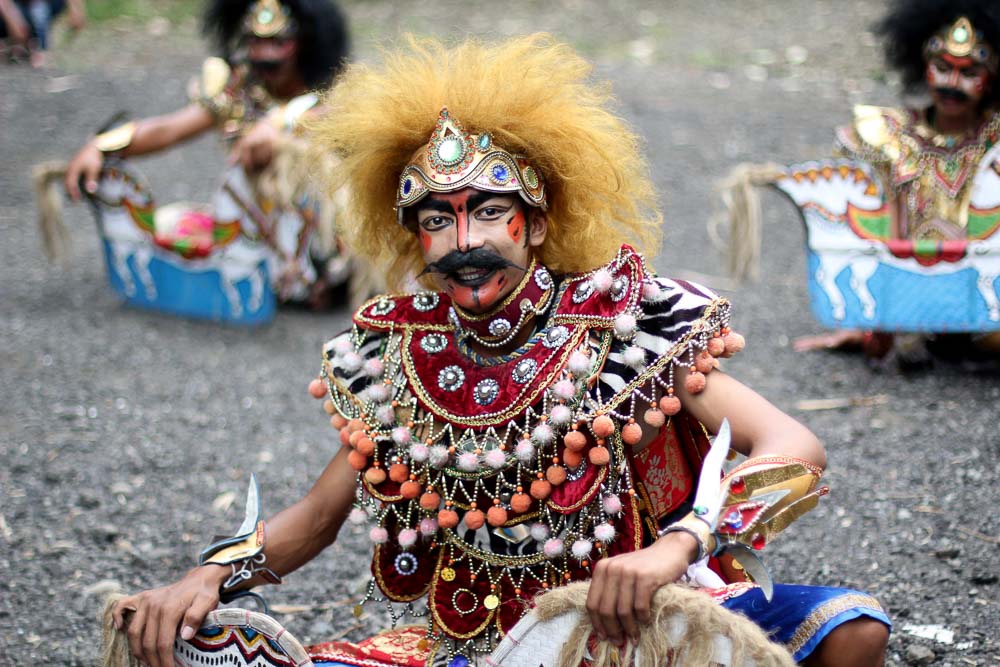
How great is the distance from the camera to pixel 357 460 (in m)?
Result: 2.70

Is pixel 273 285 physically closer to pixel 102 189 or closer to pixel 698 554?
pixel 102 189

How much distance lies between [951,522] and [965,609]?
576 millimetres

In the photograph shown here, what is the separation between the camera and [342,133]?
2869 mm

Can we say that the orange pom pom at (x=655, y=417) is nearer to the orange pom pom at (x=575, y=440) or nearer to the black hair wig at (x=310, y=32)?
the orange pom pom at (x=575, y=440)

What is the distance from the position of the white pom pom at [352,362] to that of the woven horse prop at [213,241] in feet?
11.5

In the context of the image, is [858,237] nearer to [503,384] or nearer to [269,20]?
[503,384]

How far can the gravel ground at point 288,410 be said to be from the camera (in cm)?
365

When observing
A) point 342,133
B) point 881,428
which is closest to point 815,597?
point 342,133

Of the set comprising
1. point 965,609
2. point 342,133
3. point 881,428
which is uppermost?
point 342,133

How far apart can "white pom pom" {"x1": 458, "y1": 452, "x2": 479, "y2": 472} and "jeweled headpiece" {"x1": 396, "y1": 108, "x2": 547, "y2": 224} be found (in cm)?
58

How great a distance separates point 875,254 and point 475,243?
305 centimetres

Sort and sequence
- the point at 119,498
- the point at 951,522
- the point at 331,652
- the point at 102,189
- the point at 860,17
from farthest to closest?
the point at 860,17 < the point at 102,189 < the point at 119,498 < the point at 951,522 < the point at 331,652

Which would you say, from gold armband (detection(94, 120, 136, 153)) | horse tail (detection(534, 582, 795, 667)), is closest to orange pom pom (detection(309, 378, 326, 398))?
horse tail (detection(534, 582, 795, 667))

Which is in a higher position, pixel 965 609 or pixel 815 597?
pixel 815 597
